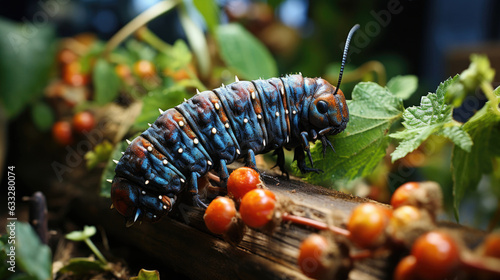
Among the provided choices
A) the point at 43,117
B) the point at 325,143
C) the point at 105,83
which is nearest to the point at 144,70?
the point at 105,83

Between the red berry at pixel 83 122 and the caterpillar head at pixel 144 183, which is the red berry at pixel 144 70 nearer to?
the red berry at pixel 83 122

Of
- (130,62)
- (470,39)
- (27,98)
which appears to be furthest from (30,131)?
(470,39)

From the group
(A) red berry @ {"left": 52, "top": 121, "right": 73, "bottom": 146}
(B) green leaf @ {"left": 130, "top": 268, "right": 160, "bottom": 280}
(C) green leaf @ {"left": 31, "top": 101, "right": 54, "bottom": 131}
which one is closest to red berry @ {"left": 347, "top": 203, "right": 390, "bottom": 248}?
(B) green leaf @ {"left": 130, "top": 268, "right": 160, "bottom": 280}

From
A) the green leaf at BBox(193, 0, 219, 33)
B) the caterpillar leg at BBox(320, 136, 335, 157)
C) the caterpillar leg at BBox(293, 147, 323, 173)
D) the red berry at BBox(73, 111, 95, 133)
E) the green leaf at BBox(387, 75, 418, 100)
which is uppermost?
the green leaf at BBox(193, 0, 219, 33)

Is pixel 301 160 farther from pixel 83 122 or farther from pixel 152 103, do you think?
pixel 83 122

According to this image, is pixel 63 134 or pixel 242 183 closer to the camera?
pixel 242 183

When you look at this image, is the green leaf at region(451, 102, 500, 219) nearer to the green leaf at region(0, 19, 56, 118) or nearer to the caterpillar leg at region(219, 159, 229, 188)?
the caterpillar leg at region(219, 159, 229, 188)

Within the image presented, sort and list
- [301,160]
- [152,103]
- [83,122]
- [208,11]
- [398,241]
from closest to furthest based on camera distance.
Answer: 1. [398,241]
2. [301,160]
3. [152,103]
4. [83,122]
5. [208,11]
